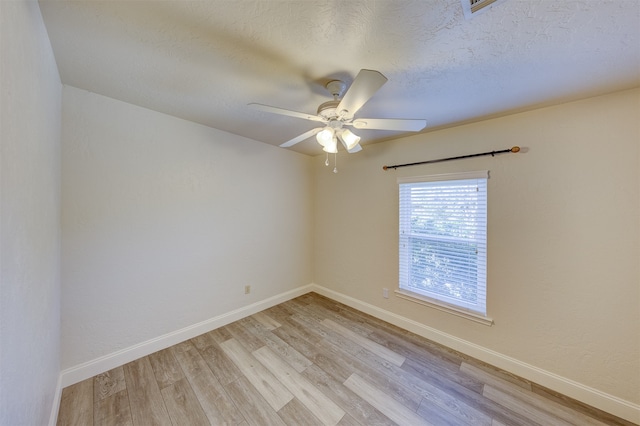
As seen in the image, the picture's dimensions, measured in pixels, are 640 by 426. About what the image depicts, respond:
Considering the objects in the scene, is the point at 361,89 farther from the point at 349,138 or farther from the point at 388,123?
the point at 349,138

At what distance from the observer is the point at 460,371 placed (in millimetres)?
2025

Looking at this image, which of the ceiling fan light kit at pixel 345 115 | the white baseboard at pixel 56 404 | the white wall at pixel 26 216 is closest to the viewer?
the white wall at pixel 26 216

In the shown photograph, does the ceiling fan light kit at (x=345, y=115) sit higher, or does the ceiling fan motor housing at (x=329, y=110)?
the ceiling fan motor housing at (x=329, y=110)

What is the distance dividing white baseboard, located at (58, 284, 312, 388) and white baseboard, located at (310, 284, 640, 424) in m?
1.66

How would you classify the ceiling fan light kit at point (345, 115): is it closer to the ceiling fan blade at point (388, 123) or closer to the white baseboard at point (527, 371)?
the ceiling fan blade at point (388, 123)

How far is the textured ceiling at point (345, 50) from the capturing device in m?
1.04

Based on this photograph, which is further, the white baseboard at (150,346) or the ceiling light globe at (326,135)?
the white baseboard at (150,346)

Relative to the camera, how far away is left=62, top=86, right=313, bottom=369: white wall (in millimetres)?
1810

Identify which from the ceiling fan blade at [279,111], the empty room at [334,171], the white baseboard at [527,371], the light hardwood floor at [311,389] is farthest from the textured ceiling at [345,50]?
the light hardwood floor at [311,389]

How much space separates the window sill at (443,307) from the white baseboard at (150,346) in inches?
69.5

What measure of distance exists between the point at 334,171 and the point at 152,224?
180cm

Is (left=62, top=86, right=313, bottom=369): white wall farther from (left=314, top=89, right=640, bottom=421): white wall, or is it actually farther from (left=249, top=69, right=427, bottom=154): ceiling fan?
(left=314, top=89, right=640, bottom=421): white wall

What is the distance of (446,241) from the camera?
2410 mm

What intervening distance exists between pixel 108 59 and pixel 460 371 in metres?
3.53
